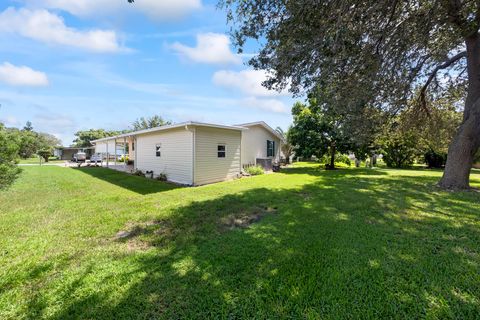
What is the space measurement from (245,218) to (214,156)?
6492mm

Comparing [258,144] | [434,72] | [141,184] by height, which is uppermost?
[434,72]

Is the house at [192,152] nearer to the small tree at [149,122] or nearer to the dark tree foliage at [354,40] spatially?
the dark tree foliage at [354,40]

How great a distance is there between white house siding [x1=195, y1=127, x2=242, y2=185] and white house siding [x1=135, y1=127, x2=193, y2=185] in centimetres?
38

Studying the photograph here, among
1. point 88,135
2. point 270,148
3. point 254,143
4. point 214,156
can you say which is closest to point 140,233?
point 214,156

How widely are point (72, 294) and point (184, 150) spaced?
28.3 feet

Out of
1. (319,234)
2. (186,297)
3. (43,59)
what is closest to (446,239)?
(319,234)

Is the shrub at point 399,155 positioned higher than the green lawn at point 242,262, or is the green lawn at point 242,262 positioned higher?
the shrub at point 399,155

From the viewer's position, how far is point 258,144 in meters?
17.2

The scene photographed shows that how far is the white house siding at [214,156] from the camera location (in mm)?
10453

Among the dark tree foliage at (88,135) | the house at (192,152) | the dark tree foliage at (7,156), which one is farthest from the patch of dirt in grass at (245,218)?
the dark tree foliage at (88,135)

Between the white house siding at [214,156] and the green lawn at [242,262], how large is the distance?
481 cm

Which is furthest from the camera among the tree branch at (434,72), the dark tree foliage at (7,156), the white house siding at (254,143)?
the white house siding at (254,143)

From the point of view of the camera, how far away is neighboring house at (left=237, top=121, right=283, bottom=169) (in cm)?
1591

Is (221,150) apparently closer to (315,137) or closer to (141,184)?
(141,184)
